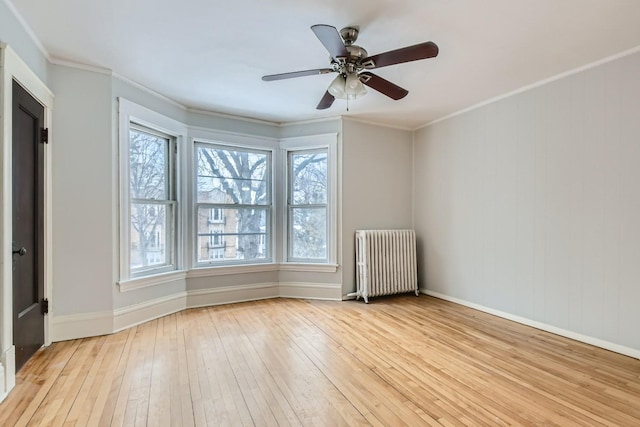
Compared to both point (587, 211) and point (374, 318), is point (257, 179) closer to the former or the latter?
point (374, 318)

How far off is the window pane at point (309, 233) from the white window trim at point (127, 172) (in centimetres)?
148

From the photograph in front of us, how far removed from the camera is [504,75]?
10.1 feet

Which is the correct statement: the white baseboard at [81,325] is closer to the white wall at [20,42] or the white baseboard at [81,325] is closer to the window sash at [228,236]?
the window sash at [228,236]

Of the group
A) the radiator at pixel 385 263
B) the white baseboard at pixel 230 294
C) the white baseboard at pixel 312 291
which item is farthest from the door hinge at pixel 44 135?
the radiator at pixel 385 263

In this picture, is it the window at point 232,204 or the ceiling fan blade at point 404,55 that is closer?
the ceiling fan blade at point 404,55

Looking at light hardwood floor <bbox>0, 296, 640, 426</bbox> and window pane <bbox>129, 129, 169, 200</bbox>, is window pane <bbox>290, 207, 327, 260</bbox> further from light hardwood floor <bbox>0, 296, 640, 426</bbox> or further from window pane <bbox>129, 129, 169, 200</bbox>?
window pane <bbox>129, 129, 169, 200</bbox>

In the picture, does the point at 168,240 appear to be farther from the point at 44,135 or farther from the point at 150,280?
the point at 44,135

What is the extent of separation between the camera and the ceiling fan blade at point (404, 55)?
78.2 inches

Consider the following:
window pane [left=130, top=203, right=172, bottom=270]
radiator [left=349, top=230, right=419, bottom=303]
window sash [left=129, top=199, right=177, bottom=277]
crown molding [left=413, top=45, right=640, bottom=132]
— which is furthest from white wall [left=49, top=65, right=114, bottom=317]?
crown molding [left=413, top=45, right=640, bottom=132]

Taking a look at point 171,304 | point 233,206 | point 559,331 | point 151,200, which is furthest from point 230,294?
point 559,331

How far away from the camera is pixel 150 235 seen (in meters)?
3.66

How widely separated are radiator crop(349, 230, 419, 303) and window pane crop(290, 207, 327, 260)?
1.65 ft

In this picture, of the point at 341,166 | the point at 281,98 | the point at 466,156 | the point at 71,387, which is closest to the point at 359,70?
the point at 281,98

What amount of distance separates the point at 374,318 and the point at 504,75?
2.79 m
